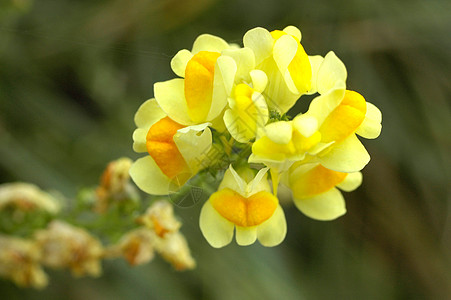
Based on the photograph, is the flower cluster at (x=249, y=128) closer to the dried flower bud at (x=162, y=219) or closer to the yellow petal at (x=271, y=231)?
the yellow petal at (x=271, y=231)

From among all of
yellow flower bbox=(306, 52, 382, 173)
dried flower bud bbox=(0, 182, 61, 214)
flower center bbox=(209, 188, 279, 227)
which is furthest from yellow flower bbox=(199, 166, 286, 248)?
dried flower bud bbox=(0, 182, 61, 214)

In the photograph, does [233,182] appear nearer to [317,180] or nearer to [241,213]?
[241,213]

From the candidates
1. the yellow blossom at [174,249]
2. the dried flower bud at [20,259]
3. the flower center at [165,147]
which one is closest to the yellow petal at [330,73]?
the flower center at [165,147]

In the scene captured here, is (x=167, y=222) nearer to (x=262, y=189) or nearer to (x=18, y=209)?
(x=262, y=189)

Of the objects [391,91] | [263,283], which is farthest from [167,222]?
[391,91]

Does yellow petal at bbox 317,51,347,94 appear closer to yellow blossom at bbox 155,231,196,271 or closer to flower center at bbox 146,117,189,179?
flower center at bbox 146,117,189,179

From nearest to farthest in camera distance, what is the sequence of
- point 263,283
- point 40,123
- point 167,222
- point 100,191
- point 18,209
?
point 167,222 → point 100,191 → point 18,209 → point 263,283 → point 40,123
